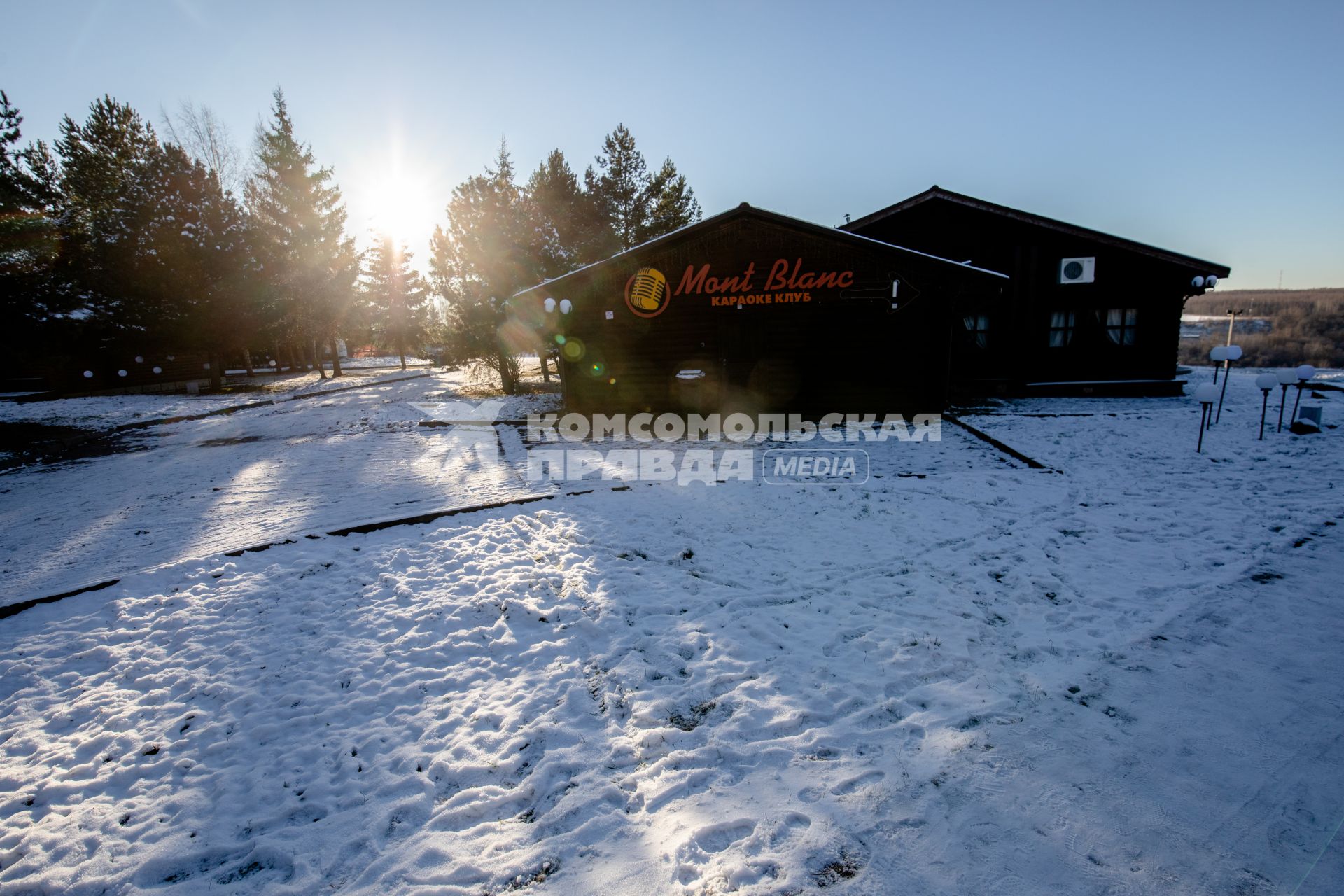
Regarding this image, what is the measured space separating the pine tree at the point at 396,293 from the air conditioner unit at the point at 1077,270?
43.1m

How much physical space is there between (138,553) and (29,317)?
942 inches

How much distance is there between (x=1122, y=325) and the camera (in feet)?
54.5

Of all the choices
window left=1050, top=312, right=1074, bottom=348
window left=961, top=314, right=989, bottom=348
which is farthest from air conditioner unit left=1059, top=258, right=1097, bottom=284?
window left=961, top=314, right=989, bottom=348

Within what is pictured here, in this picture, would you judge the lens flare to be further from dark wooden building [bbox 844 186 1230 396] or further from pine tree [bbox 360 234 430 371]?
pine tree [bbox 360 234 430 371]

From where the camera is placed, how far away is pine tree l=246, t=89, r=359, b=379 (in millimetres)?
29641

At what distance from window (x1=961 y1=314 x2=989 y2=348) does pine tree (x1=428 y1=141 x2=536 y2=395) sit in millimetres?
15867

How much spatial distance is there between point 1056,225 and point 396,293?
46.6 metres

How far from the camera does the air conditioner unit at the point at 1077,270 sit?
16281mm

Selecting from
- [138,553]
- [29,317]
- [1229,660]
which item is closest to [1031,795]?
[1229,660]

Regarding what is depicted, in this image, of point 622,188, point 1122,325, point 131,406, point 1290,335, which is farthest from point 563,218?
point 1290,335

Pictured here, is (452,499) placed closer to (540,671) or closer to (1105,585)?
(540,671)

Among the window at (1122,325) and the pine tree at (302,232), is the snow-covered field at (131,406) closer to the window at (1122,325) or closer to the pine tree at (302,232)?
the pine tree at (302,232)

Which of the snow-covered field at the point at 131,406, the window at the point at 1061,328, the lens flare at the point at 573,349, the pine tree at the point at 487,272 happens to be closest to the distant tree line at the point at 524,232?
the pine tree at the point at 487,272

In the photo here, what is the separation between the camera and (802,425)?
13.0 m
